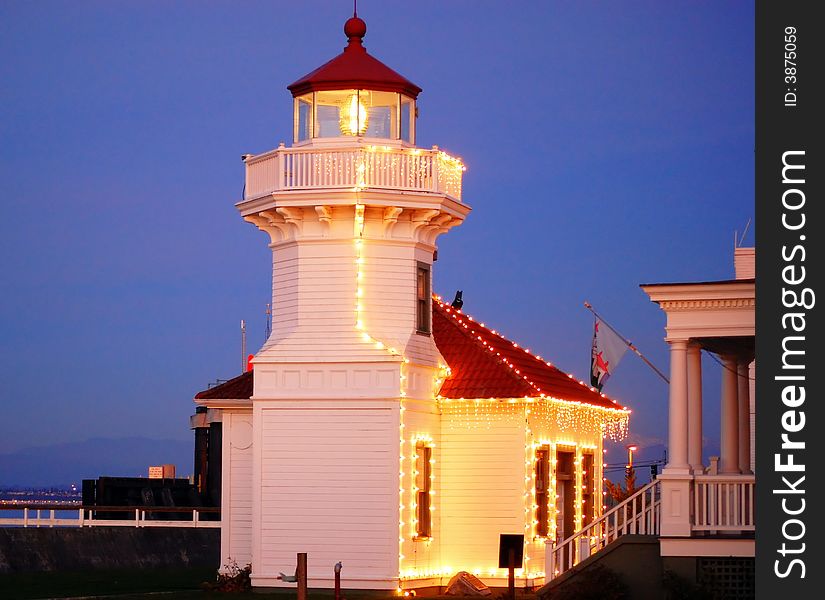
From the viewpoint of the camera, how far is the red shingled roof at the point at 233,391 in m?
33.3

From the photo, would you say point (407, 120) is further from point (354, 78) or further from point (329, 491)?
point (329, 491)

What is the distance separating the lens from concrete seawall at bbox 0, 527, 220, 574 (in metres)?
34.8

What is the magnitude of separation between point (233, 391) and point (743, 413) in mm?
10121

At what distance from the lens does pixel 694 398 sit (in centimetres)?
2614

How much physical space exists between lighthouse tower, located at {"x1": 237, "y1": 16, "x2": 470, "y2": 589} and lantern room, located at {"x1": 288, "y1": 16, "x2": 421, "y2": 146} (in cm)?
3

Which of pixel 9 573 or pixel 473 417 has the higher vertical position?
pixel 473 417

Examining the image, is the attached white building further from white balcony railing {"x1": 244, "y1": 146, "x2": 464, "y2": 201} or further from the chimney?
the chimney

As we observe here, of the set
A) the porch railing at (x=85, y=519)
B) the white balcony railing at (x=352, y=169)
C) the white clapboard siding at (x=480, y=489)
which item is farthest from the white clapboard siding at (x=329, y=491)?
the porch railing at (x=85, y=519)

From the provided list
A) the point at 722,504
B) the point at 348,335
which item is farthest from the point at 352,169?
the point at 722,504

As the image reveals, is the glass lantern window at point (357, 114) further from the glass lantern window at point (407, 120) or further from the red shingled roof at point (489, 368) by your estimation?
the red shingled roof at point (489, 368)
